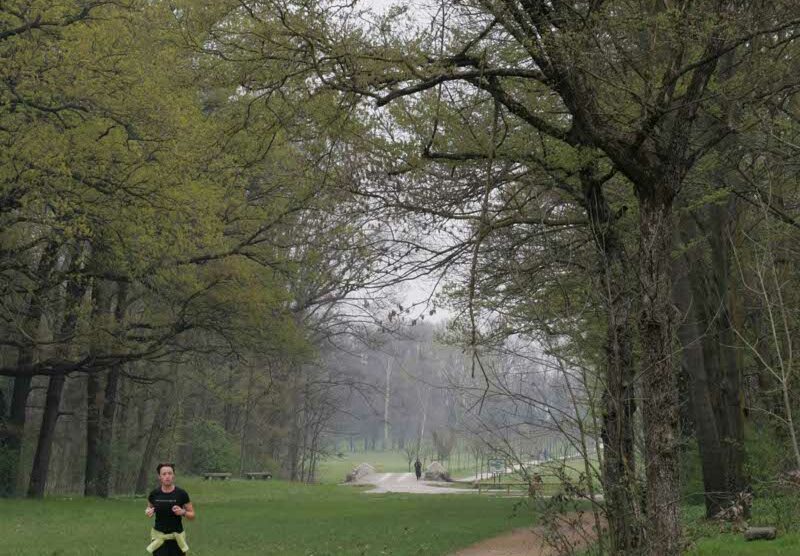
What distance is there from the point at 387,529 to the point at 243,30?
1243 centimetres

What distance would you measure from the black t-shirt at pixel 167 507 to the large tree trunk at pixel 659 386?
454cm

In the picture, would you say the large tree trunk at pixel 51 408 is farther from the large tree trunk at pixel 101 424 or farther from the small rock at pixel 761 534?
the small rock at pixel 761 534

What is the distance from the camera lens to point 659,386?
27.7ft

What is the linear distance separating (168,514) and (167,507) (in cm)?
10

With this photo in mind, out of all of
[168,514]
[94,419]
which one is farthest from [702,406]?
[94,419]

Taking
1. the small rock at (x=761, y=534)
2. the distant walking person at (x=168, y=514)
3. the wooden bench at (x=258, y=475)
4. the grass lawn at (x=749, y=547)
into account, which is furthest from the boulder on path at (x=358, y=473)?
the distant walking person at (x=168, y=514)

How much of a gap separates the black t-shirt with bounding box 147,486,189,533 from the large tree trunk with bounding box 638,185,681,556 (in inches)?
179

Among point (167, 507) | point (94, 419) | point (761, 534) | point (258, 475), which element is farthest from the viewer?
point (258, 475)

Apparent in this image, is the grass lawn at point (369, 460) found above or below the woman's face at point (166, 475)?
above

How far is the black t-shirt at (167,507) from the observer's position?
8.52 meters

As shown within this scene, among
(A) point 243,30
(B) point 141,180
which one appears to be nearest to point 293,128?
(A) point 243,30

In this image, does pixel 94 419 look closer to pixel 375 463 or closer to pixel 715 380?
pixel 715 380

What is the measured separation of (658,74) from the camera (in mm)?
10969

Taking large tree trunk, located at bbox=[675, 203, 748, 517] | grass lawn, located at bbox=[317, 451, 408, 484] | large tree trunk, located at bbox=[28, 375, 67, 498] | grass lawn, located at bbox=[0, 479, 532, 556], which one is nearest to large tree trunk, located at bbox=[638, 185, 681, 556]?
grass lawn, located at bbox=[0, 479, 532, 556]
